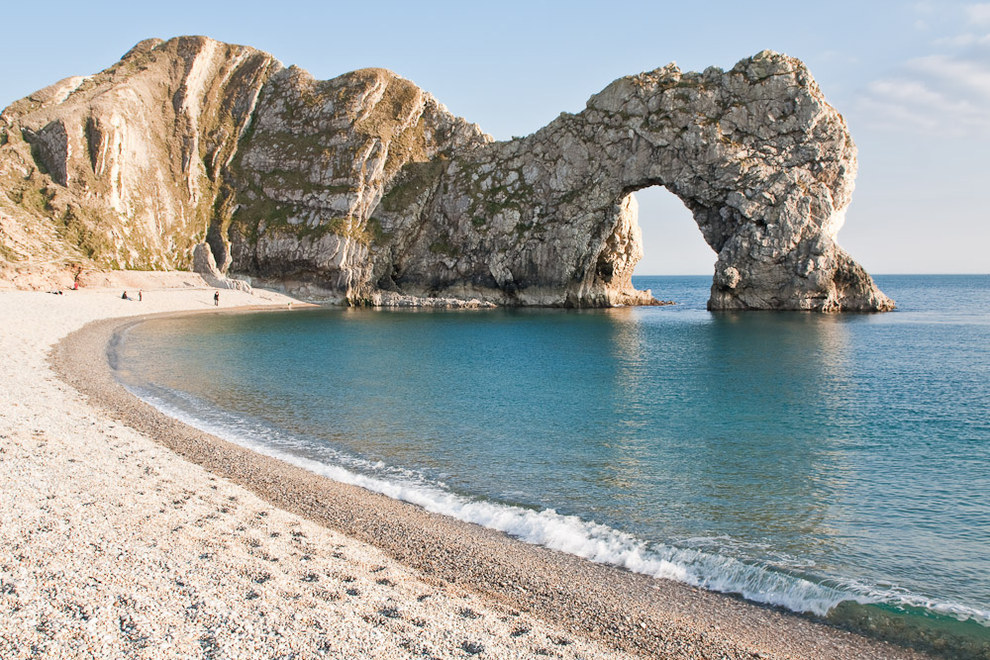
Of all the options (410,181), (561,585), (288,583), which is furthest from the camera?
(410,181)

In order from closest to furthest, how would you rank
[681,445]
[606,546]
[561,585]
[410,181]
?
[561,585], [606,546], [681,445], [410,181]

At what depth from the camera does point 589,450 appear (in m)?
18.4

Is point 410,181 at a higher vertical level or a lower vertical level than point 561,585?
higher

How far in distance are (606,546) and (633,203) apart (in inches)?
3413

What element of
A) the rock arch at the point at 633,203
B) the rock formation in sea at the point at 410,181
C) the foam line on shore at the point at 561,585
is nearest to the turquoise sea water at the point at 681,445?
the foam line on shore at the point at 561,585

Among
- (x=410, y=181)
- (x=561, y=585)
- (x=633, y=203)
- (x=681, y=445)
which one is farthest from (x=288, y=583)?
(x=410, y=181)

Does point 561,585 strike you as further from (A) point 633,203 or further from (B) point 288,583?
(A) point 633,203

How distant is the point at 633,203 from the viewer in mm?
92812

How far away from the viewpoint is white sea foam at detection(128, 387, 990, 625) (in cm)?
970

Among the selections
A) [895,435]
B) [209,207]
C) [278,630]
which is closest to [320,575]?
[278,630]

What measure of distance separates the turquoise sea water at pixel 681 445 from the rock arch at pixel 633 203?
32009 mm

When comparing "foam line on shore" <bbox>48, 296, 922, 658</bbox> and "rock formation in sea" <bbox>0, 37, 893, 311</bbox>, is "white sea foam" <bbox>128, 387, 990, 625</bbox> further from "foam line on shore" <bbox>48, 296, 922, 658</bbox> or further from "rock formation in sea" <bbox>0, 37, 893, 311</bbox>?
"rock formation in sea" <bbox>0, 37, 893, 311</bbox>

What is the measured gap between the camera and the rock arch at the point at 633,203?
72250mm

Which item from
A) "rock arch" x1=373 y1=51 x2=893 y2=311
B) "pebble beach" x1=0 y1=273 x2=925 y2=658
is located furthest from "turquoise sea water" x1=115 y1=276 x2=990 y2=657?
"rock arch" x1=373 y1=51 x2=893 y2=311
